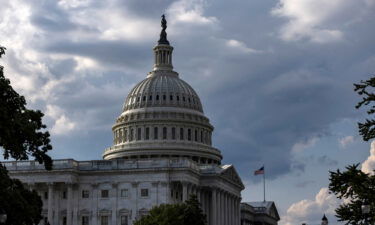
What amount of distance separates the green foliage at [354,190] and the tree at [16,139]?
23348 millimetres

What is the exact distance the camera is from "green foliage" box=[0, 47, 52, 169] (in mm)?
62106

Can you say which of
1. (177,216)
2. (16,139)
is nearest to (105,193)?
(177,216)

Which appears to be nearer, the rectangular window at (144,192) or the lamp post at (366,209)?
the lamp post at (366,209)

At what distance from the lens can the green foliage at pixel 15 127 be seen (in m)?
62.1

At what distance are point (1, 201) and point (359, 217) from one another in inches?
1144

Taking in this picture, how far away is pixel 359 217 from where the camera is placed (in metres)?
52.4

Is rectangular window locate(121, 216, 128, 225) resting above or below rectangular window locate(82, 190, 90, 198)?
below

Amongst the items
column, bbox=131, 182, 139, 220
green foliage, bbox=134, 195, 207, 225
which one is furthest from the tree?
column, bbox=131, 182, 139, 220

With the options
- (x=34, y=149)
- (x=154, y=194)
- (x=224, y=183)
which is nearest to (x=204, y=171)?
(x=224, y=183)

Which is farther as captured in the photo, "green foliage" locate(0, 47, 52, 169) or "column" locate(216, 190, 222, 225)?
"column" locate(216, 190, 222, 225)

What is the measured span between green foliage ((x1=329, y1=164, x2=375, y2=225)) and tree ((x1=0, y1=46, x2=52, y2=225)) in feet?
76.6

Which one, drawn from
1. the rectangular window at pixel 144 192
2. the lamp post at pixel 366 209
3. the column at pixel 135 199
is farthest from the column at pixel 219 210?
the lamp post at pixel 366 209

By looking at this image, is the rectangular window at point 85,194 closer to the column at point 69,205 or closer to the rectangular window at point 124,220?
the column at point 69,205

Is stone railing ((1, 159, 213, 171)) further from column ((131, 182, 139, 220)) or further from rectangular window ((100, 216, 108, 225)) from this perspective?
rectangular window ((100, 216, 108, 225))
